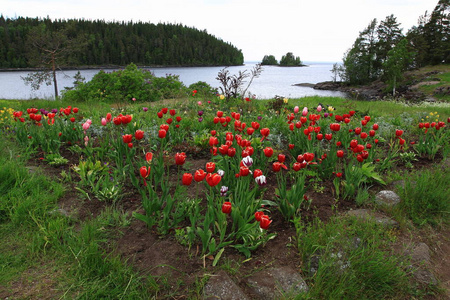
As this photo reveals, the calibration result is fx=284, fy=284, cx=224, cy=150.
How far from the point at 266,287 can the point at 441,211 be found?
2.33 metres

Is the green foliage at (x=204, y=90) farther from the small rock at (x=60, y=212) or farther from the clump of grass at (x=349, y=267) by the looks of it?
the clump of grass at (x=349, y=267)

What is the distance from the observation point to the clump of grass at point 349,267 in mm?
2059

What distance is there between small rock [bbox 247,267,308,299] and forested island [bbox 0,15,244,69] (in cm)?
7016

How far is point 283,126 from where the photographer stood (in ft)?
17.0

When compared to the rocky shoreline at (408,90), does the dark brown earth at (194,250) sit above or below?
below

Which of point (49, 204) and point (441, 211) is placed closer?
point (49, 204)

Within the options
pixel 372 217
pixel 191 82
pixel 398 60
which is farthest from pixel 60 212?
pixel 398 60

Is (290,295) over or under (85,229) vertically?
under

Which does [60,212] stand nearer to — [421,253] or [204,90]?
[421,253]

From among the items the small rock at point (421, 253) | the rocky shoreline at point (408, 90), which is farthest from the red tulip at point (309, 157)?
the rocky shoreline at point (408, 90)

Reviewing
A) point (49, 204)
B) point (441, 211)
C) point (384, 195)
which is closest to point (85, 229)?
point (49, 204)

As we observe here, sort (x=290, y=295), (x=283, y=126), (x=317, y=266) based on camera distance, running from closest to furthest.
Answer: (x=290, y=295) → (x=317, y=266) → (x=283, y=126)

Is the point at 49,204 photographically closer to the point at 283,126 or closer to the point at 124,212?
the point at 124,212

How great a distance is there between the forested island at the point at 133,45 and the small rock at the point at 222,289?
70098mm
